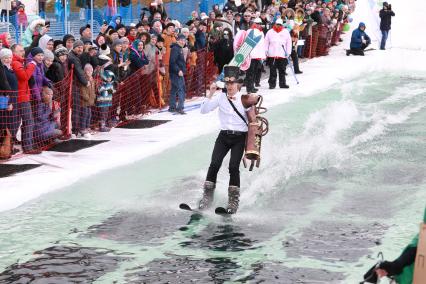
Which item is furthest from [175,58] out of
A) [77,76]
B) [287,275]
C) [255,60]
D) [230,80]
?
[287,275]

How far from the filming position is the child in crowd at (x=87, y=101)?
1664 cm

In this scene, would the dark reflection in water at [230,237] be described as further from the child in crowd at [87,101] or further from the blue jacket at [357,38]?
the blue jacket at [357,38]

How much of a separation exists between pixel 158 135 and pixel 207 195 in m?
5.83

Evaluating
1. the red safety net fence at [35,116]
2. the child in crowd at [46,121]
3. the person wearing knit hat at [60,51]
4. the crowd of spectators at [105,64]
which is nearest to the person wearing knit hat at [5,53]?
the crowd of spectators at [105,64]

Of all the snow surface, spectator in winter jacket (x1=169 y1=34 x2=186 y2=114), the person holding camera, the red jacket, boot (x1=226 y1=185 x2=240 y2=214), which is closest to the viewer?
boot (x1=226 y1=185 x2=240 y2=214)

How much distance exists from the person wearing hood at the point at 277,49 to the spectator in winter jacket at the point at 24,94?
11.4m

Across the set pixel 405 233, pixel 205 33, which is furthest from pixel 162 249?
pixel 205 33

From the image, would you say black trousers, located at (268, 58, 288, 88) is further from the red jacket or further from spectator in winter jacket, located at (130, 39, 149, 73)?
the red jacket

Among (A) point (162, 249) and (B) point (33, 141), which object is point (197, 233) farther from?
(B) point (33, 141)

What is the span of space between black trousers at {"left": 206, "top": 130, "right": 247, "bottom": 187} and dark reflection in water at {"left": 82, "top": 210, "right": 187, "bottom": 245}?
2.34 ft

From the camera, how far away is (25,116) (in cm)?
1503

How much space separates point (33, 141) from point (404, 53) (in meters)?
25.4

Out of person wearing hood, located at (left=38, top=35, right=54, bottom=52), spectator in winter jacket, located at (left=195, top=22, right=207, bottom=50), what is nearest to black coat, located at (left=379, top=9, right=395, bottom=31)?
spectator in winter jacket, located at (left=195, top=22, right=207, bottom=50)

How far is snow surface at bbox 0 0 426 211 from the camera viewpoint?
13.1 meters
